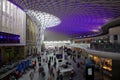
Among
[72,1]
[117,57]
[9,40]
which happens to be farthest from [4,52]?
[117,57]

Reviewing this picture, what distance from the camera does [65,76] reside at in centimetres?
2236

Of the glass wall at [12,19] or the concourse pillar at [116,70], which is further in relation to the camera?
the glass wall at [12,19]

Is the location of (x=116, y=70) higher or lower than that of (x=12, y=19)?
lower

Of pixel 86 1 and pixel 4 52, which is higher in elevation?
pixel 86 1

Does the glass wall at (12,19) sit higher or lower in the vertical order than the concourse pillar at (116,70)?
higher

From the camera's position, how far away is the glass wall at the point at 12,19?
83.7ft

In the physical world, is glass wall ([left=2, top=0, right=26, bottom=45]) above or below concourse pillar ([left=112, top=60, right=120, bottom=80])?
above

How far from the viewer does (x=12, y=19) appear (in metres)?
29.6

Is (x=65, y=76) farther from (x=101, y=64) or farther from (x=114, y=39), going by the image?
(x=114, y=39)

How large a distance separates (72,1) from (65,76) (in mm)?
10102

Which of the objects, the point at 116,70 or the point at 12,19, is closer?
the point at 116,70

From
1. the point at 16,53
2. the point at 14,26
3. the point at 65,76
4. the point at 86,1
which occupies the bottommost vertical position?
the point at 65,76

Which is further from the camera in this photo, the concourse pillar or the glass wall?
the glass wall

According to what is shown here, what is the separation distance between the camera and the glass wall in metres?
25.5
